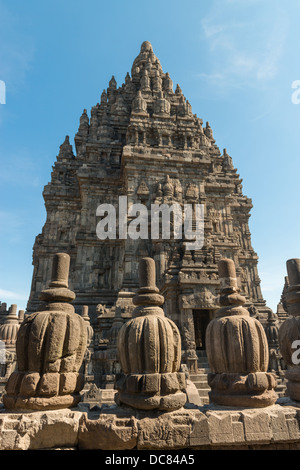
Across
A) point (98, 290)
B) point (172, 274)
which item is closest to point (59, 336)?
point (172, 274)

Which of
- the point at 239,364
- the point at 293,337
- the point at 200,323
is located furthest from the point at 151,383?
the point at 200,323

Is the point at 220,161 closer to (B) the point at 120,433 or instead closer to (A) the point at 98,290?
(A) the point at 98,290

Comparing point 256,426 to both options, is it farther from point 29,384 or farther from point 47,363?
point 29,384

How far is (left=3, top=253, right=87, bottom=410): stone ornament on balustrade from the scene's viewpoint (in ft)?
11.5

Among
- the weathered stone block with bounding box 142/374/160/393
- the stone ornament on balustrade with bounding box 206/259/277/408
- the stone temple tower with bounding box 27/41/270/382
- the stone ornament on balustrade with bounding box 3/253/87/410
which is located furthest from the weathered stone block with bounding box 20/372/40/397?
the stone temple tower with bounding box 27/41/270/382

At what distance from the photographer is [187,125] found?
69.9 feet

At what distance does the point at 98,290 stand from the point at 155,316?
50.2ft

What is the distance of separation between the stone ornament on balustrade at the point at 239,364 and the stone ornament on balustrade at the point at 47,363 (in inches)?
76.5

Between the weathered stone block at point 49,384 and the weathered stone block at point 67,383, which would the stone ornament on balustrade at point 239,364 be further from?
the weathered stone block at point 49,384

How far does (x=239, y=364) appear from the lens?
3.89 meters

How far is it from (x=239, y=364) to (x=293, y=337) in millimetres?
1074

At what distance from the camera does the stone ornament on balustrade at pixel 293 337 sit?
4215mm

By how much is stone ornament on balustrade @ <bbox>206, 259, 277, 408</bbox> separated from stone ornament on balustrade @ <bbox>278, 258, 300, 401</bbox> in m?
0.47

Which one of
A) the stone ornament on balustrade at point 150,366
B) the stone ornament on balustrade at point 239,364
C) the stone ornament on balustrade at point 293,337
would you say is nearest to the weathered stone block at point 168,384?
the stone ornament on balustrade at point 150,366
